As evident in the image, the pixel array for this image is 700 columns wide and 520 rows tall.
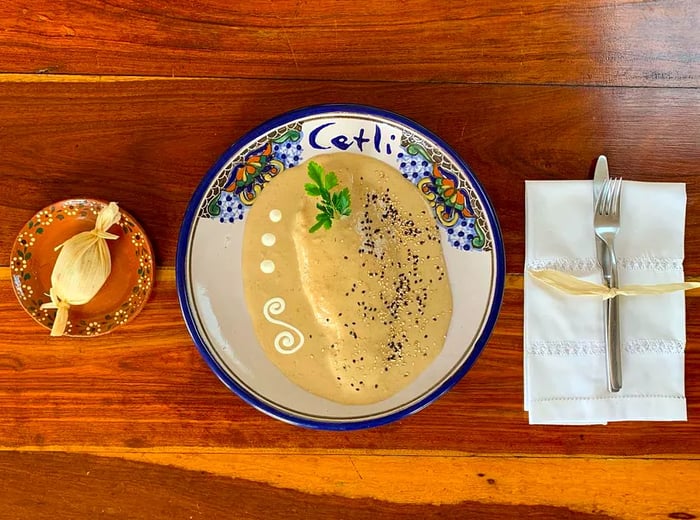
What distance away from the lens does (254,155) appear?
0.98 m

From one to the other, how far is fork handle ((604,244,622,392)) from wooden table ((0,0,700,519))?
11 cm

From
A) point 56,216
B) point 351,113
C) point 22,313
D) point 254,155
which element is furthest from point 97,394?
point 351,113

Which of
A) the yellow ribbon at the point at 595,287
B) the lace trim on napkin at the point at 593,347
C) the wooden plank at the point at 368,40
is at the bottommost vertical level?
the lace trim on napkin at the point at 593,347

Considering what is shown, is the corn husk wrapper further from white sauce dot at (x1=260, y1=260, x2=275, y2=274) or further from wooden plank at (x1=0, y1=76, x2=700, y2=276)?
white sauce dot at (x1=260, y1=260, x2=275, y2=274)

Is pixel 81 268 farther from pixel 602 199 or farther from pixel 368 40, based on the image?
pixel 602 199

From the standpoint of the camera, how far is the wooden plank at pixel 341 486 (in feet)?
3.39

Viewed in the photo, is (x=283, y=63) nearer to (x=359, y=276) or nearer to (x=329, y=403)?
(x=359, y=276)

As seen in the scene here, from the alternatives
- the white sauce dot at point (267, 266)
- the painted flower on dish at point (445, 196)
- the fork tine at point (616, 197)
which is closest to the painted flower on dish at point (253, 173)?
the white sauce dot at point (267, 266)

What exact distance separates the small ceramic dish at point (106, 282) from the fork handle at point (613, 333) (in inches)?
29.6

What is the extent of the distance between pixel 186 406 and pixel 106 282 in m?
0.25

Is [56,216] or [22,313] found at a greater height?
[56,216]

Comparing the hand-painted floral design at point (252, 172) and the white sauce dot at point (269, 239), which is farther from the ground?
the hand-painted floral design at point (252, 172)

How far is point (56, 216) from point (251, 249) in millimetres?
320

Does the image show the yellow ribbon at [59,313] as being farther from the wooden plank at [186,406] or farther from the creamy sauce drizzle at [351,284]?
the creamy sauce drizzle at [351,284]
